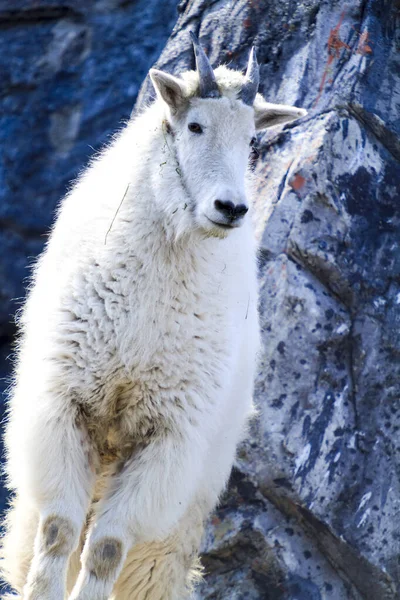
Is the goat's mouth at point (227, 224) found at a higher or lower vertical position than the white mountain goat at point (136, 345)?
higher

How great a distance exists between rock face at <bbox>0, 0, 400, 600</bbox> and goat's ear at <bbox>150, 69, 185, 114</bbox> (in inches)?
76.1

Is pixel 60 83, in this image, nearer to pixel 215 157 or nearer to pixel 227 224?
pixel 215 157

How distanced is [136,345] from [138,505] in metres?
0.74

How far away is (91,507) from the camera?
193 inches

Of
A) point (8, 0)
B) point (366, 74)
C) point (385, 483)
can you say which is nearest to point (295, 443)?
point (385, 483)

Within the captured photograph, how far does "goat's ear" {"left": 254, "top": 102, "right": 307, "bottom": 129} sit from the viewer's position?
16.2ft

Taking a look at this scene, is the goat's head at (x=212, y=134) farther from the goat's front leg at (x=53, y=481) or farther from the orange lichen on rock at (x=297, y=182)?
the orange lichen on rock at (x=297, y=182)

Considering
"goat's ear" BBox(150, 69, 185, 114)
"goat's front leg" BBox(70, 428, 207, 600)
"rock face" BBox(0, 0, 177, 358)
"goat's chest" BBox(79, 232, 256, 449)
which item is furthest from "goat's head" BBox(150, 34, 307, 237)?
"rock face" BBox(0, 0, 177, 358)

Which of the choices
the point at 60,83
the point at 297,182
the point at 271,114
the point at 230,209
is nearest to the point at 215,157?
the point at 230,209

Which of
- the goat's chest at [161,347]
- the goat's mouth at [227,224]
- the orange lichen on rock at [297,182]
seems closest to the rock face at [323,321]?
the orange lichen on rock at [297,182]

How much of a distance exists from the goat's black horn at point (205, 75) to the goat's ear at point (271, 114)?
0.30m

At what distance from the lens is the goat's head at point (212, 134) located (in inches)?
174

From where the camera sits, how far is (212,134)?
15.2 feet

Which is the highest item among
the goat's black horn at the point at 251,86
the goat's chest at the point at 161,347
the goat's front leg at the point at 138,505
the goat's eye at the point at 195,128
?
the goat's black horn at the point at 251,86
